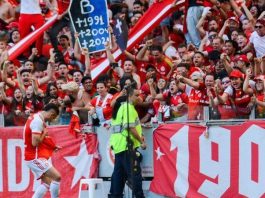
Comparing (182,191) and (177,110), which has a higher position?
(177,110)

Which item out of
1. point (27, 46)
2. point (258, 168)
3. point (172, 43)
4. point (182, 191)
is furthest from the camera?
point (27, 46)

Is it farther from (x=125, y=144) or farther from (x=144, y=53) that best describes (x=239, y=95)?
(x=144, y=53)

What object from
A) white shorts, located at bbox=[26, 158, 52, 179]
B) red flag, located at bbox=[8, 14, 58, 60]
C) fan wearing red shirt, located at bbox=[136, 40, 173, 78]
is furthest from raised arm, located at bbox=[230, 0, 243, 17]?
white shorts, located at bbox=[26, 158, 52, 179]

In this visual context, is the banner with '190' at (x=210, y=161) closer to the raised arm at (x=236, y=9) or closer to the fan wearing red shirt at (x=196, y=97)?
the fan wearing red shirt at (x=196, y=97)

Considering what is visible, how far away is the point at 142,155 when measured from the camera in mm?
20203

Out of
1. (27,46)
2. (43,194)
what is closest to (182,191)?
(43,194)

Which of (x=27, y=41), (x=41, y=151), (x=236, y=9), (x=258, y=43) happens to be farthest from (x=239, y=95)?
→ (x=27, y=41)

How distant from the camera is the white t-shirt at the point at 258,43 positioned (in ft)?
70.2

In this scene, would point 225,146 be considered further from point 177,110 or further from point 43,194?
point 43,194

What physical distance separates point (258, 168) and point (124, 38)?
4.69m

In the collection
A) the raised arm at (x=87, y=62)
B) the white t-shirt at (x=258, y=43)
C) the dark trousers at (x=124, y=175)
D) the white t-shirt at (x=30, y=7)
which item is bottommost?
the dark trousers at (x=124, y=175)

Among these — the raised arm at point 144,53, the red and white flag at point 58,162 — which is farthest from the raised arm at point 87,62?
the red and white flag at point 58,162

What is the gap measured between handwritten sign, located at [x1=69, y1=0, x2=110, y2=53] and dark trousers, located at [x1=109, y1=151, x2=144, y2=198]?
338 cm

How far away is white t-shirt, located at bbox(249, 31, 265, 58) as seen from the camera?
21.4m
